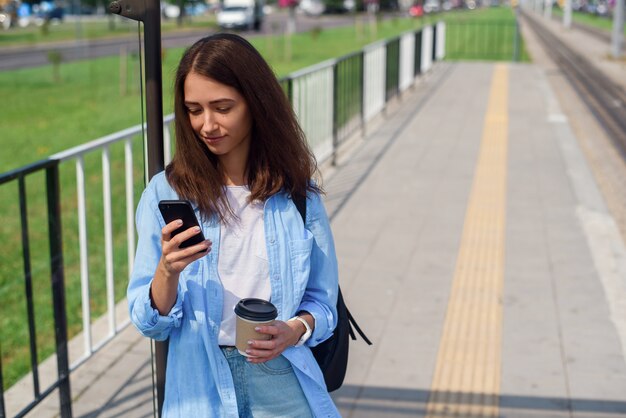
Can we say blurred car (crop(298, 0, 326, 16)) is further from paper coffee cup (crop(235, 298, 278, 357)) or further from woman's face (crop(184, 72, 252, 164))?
paper coffee cup (crop(235, 298, 278, 357))

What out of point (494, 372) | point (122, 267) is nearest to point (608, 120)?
point (122, 267)

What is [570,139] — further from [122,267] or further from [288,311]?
[288,311]

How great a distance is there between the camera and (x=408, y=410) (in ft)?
11.7

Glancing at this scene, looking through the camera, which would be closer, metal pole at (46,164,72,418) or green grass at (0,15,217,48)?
metal pole at (46,164,72,418)

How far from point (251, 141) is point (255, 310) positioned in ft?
1.33

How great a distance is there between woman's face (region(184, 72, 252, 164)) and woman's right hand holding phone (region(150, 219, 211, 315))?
23cm

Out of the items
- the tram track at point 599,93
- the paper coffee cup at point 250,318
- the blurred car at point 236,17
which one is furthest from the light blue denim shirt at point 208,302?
the blurred car at point 236,17

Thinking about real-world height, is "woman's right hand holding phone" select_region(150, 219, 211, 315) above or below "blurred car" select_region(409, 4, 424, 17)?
below

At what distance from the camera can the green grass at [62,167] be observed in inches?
202

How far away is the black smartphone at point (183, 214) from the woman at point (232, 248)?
0.10 m

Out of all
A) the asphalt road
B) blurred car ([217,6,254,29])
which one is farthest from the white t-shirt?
blurred car ([217,6,254,29])

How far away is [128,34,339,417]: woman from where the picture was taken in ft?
6.05

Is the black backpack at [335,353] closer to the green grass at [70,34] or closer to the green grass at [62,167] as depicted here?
the green grass at [62,167]

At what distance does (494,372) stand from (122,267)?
2.89 meters
